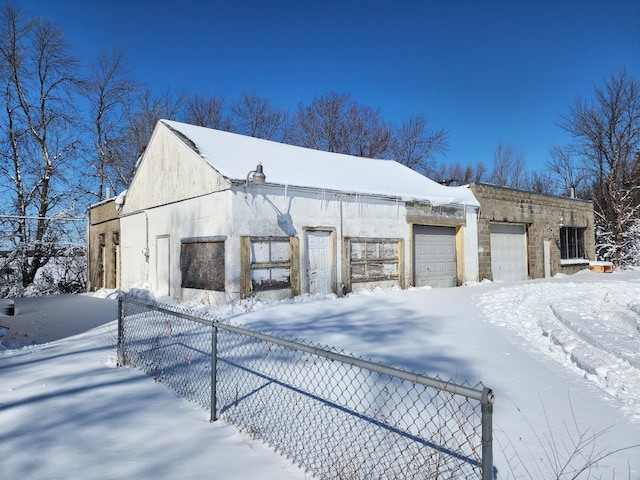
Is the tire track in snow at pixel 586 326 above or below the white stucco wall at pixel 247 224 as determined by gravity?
below

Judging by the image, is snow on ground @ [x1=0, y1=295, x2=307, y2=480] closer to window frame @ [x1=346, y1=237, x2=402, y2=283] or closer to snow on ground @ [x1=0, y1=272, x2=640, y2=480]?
snow on ground @ [x1=0, y1=272, x2=640, y2=480]

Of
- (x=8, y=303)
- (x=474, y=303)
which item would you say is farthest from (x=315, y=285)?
(x=8, y=303)

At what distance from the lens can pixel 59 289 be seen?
20.0 metres

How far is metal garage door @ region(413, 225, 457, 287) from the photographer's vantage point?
48.5ft

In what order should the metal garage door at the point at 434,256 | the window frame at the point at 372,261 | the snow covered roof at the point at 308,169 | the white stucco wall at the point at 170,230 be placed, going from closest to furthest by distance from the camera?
the white stucco wall at the point at 170,230, the snow covered roof at the point at 308,169, the window frame at the point at 372,261, the metal garage door at the point at 434,256

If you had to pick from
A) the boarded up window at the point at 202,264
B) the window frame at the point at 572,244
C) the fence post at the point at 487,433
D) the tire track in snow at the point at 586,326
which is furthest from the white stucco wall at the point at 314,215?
the window frame at the point at 572,244

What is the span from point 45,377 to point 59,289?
58.2 ft

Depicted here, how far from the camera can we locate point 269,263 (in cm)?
1086

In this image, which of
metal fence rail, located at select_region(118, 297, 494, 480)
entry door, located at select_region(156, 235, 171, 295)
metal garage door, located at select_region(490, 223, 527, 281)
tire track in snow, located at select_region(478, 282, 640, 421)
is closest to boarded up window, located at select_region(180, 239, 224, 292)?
entry door, located at select_region(156, 235, 171, 295)

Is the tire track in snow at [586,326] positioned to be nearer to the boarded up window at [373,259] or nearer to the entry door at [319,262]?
the boarded up window at [373,259]

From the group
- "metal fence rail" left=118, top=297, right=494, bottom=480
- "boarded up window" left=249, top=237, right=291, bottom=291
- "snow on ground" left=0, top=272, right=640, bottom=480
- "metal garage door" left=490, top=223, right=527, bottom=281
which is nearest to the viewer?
"metal fence rail" left=118, top=297, right=494, bottom=480

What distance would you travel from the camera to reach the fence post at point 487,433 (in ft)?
5.98

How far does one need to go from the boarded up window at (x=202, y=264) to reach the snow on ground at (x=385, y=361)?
8.10 ft

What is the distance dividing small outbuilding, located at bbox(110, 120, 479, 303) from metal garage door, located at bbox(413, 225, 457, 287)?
4 centimetres
